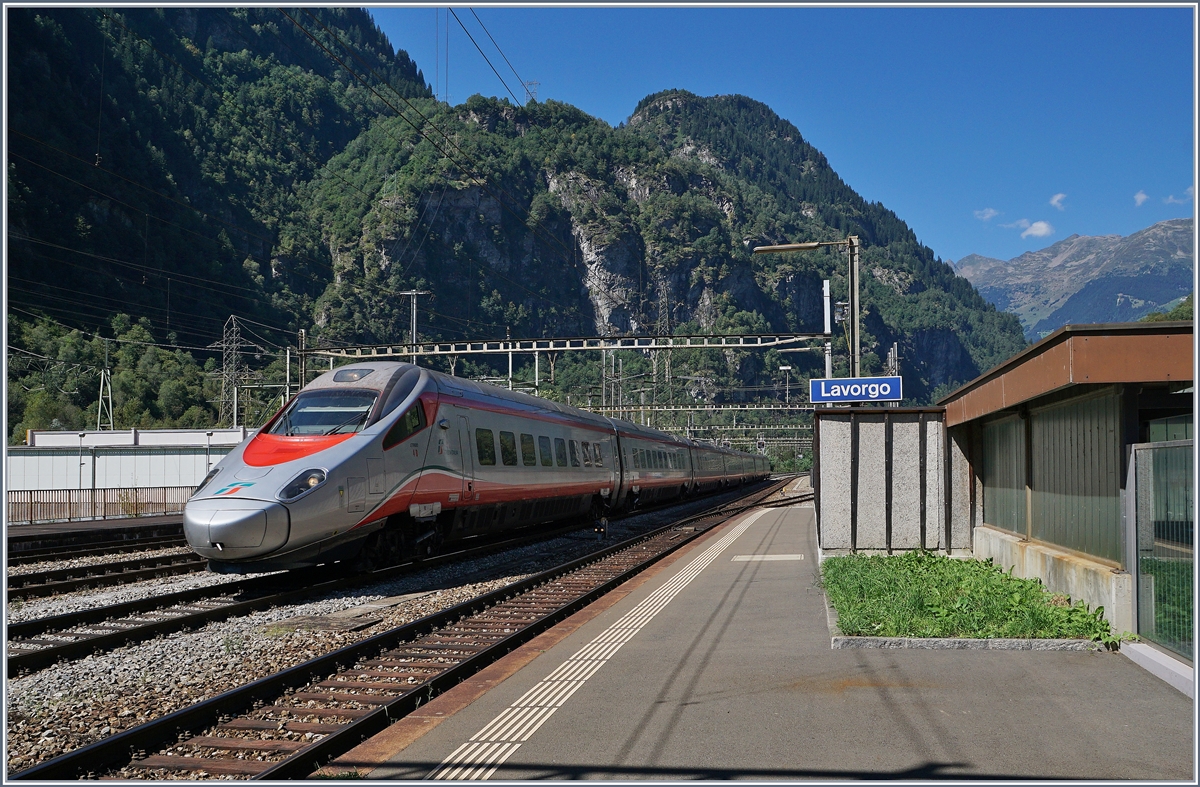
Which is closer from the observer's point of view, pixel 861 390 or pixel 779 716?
pixel 779 716

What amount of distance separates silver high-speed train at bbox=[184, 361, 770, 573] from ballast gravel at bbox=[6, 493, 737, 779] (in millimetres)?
904

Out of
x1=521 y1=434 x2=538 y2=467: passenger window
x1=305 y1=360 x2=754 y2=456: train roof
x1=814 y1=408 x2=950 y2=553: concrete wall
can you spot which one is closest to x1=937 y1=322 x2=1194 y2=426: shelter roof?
x1=814 y1=408 x2=950 y2=553: concrete wall

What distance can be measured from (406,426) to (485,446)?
135 inches

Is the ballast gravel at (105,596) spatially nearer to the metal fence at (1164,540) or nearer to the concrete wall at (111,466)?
the metal fence at (1164,540)

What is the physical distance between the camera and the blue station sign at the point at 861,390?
54.7ft

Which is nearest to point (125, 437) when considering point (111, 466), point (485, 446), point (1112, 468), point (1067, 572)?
point (111, 466)

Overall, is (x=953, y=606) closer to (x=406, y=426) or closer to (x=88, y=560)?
(x=406, y=426)

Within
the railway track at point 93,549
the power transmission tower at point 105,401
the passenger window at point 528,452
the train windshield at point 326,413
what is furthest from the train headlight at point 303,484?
the power transmission tower at point 105,401

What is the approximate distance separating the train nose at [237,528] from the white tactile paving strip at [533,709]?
4.49m

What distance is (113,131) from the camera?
12500 cm

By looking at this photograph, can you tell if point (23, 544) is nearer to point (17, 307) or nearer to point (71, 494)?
point (71, 494)

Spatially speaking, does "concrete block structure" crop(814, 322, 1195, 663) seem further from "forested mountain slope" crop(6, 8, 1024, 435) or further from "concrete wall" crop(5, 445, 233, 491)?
"forested mountain slope" crop(6, 8, 1024, 435)

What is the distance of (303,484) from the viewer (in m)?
12.8

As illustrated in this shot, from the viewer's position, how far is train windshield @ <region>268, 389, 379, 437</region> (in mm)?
14078
